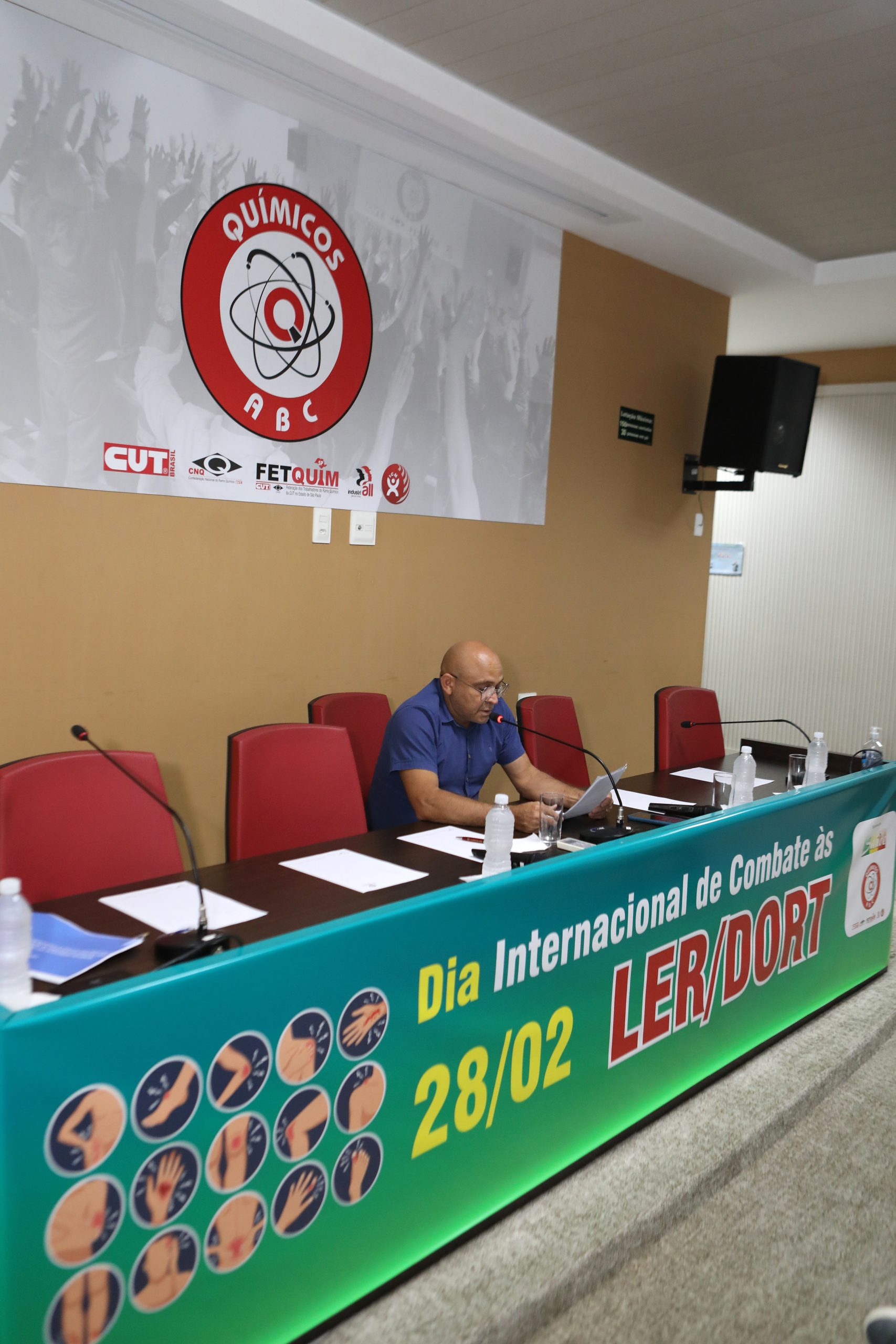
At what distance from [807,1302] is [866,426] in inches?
262

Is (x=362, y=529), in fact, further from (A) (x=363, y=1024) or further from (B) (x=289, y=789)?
(A) (x=363, y=1024)

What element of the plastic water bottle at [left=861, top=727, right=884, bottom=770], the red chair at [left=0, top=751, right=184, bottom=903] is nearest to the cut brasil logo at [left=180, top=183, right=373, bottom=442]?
the red chair at [left=0, top=751, right=184, bottom=903]

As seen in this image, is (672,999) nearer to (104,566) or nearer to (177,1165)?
(177,1165)

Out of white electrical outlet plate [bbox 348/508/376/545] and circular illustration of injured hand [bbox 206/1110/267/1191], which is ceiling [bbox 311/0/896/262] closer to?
white electrical outlet plate [bbox 348/508/376/545]

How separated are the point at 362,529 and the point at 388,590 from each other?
0.31 metres

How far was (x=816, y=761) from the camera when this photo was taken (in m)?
3.62

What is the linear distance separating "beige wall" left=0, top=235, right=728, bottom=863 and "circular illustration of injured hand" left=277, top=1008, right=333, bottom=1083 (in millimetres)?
2010

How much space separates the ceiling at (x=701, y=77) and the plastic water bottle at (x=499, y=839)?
259 cm

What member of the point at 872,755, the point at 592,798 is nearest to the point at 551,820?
the point at 592,798

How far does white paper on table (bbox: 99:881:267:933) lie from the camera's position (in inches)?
79.3

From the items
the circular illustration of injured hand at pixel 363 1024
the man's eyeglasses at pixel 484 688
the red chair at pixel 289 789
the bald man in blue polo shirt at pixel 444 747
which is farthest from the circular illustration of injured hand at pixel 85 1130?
the man's eyeglasses at pixel 484 688

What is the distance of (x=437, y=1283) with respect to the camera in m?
1.92

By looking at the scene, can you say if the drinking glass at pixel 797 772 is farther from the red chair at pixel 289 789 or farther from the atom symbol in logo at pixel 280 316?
the atom symbol in logo at pixel 280 316

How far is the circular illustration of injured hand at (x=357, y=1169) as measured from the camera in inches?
68.1
